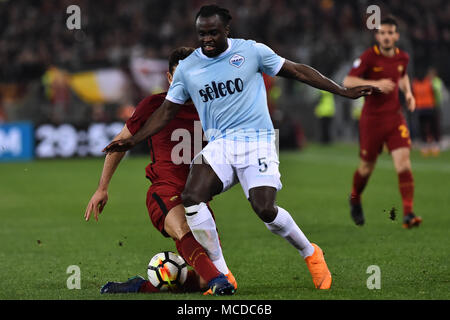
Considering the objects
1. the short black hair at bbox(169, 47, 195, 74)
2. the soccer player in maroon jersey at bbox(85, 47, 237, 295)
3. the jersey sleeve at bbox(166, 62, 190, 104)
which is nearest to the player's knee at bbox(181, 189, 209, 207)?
the soccer player in maroon jersey at bbox(85, 47, 237, 295)

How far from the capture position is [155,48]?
30.7 m

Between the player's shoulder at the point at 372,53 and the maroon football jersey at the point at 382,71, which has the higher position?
the player's shoulder at the point at 372,53

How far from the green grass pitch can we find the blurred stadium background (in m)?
10.6

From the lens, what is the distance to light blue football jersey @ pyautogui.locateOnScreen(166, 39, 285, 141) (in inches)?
235

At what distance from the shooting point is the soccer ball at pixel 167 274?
6.15m

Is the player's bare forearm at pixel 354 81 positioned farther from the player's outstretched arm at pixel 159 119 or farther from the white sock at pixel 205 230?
the white sock at pixel 205 230

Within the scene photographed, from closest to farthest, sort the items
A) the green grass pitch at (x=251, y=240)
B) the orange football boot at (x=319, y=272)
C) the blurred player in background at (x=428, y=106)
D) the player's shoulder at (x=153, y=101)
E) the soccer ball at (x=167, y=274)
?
the orange football boot at (x=319, y=272) → the soccer ball at (x=167, y=274) → the green grass pitch at (x=251, y=240) → the player's shoulder at (x=153, y=101) → the blurred player in background at (x=428, y=106)

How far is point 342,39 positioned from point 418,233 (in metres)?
21.6

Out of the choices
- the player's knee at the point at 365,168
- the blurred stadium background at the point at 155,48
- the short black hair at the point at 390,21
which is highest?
the blurred stadium background at the point at 155,48

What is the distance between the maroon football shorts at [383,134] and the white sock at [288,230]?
13.4 ft

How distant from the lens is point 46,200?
537 inches

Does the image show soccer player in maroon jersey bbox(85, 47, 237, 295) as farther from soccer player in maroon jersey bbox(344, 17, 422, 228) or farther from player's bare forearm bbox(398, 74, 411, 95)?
player's bare forearm bbox(398, 74, 411, 95)

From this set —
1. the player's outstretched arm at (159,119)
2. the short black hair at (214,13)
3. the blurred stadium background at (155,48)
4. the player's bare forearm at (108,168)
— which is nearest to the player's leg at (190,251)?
the player's bare forearm at (108,168)

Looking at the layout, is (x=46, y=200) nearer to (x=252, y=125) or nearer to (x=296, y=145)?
(x=252, y=125)
